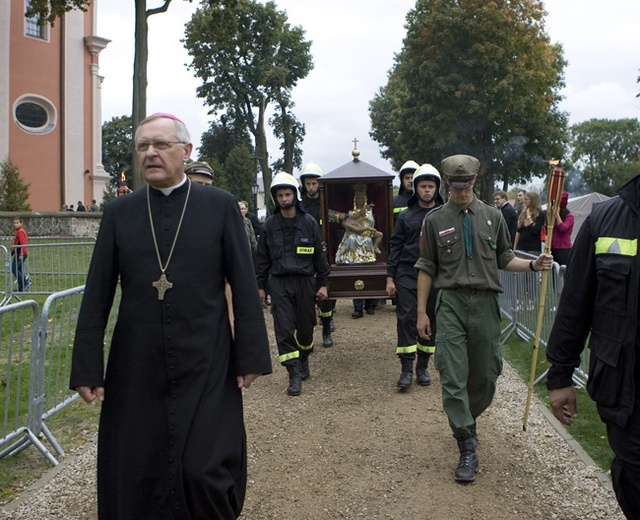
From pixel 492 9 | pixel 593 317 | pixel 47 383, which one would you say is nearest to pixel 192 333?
pixel 593 317

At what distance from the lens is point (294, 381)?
7.70m

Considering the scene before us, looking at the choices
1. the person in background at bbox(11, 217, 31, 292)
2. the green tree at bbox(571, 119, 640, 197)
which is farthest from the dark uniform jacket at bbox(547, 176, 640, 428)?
the green tree at bbox(571, 119, 640, 197)

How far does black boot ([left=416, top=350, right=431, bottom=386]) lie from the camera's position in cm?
782

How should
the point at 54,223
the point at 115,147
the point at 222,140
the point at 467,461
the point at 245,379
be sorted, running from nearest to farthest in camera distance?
the point at 245,379, the point at 467,461, the point at 54,223, the point at 222,140, the point at 115,147

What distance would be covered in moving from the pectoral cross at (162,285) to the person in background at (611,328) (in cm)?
163

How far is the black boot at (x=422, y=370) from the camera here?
25.6 ft

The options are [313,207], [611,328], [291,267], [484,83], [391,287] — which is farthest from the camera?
[484,83]

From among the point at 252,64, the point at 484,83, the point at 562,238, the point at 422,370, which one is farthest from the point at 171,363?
the point at 252,64

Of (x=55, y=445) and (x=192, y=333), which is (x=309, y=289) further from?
(x=192, y=333)

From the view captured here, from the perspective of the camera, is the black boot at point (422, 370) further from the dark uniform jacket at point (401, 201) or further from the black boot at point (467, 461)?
the dark uniform jacket at point (401, 201)

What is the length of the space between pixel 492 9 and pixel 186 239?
3777 centimetres

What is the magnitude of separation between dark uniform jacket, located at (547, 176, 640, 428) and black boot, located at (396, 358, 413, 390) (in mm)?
4425

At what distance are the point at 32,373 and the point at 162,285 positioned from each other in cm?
292

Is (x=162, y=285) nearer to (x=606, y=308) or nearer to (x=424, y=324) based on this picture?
(x=606, y=308)
